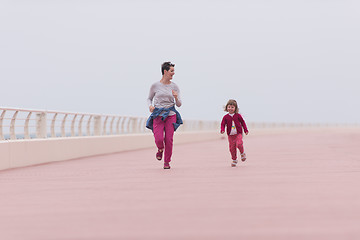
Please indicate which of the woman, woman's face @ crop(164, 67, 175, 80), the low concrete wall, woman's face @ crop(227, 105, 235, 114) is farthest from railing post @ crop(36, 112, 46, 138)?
woman's face @ crop(227, 105, 235, 114)

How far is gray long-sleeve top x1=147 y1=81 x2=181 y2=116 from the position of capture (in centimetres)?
1144

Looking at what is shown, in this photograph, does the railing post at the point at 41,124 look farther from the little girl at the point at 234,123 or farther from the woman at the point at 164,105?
the little girl at the point at 234,123

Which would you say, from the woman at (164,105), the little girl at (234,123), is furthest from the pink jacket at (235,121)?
the woman at (164,105)

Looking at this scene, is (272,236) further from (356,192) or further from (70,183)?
(70,183)

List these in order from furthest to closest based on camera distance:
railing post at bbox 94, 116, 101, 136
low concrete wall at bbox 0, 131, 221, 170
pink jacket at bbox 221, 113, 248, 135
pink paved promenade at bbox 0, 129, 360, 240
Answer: railing post at bbox 94, 116, 101, 136 → low concrete wall at bbox 0, 131, 221, 170 → pink jacket at bbox 221, 113, 248, 135 → pink paved promenade at bbox 0, 129, 360, 240

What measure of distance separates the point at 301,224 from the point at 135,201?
7.30 feet

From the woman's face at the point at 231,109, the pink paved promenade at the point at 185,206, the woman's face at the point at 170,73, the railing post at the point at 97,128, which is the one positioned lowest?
the pink paved promenade at the point at 185,206

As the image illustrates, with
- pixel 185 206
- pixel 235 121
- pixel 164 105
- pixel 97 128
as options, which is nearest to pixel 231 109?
pixel 235 121

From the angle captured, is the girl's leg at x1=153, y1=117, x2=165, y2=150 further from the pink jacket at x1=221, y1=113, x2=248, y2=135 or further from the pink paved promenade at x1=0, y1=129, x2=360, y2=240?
the pink paved promenade at x1=0, y1=129, x2=360, y2=240

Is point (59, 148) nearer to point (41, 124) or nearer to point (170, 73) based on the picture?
point (41, 124)

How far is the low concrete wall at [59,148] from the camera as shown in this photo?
13.1 m

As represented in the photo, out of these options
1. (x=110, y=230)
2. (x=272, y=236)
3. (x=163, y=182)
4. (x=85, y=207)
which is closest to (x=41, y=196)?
(x=85, y=207)

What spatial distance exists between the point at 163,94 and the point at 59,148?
217 inches

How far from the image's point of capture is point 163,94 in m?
11.4
